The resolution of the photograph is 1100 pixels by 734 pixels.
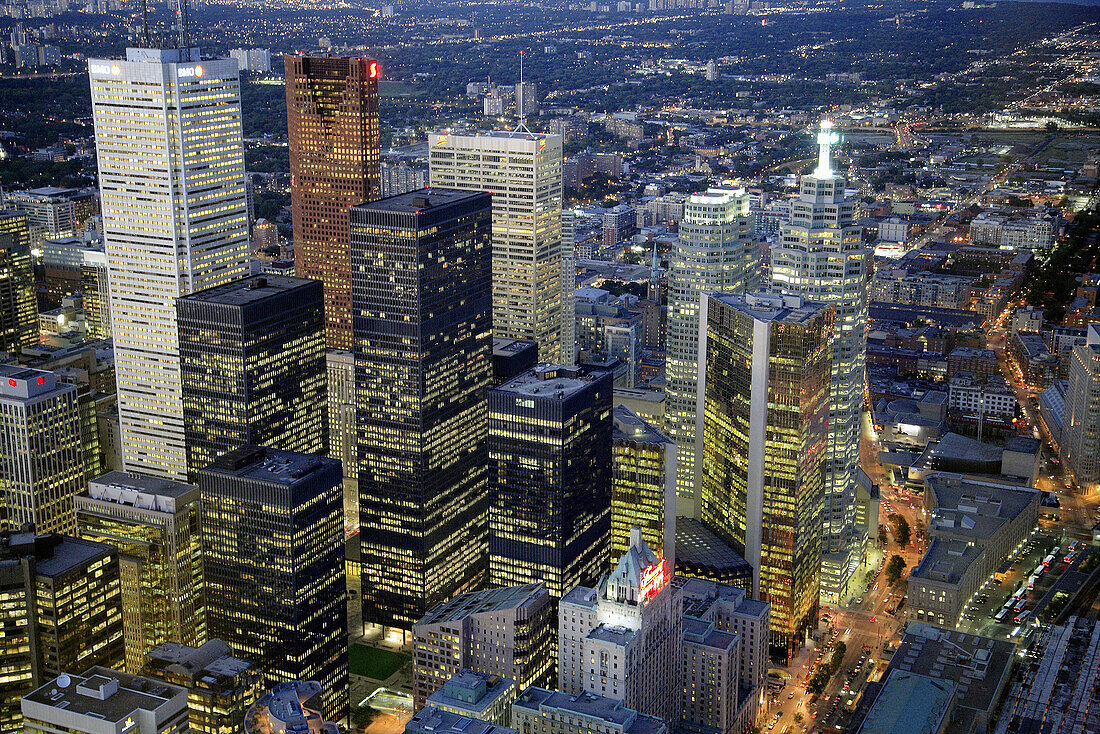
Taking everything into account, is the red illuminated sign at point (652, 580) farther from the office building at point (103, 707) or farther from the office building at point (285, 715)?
the office building at point (103, 707)

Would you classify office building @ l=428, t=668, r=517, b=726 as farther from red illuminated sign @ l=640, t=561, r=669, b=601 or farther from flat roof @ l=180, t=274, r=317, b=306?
flat roof @ l=180, t=274, r=317, b=306

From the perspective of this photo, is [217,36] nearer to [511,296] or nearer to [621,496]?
[511,296]

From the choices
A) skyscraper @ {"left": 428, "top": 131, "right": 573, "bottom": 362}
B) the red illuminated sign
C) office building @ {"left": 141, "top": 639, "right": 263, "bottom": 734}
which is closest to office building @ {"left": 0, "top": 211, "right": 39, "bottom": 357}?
skyscraper @ {"left": 428, "top": 131, "right": 573, "bottom": 362}

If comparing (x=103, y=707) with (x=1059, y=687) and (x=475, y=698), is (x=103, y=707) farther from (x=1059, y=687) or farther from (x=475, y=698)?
(x=1059, y=687)

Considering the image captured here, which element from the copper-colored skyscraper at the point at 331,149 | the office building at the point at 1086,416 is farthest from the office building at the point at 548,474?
the office building at the point at 1086,416

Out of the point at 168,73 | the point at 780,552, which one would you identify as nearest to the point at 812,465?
the point at 780,552

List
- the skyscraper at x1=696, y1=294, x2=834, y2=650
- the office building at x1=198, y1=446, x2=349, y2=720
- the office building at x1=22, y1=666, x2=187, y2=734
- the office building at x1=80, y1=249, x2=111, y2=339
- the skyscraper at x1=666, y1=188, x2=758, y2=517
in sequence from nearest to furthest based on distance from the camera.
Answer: the office building at x1=22, y1=666, x2=187, y2=734 < the office building at x1=198, y1=446, x2=349, y2=720 < the skyscraper at x1=696, y1=294, x2=834, y2=650 < the skyscraper at x1=666, y1=188, x2=758, y2=517 < the office building at x1=80, y1=249, x2=111, y2=339
